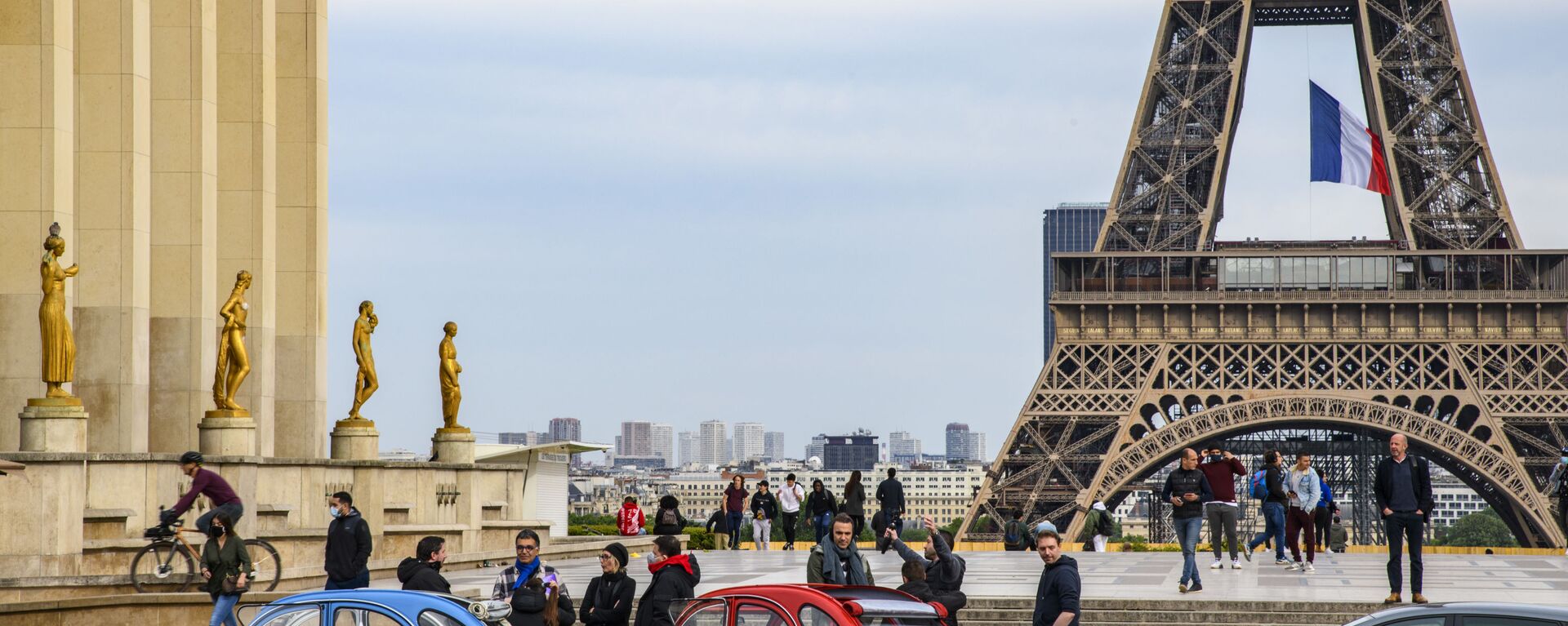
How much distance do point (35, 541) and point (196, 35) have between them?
38.0 feet

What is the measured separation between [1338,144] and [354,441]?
149 feet

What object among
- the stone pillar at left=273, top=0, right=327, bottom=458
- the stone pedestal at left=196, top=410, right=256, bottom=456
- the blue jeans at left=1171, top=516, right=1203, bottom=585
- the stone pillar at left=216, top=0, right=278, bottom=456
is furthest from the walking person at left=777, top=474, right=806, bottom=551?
the blue jeans at left=1171, top=516, right=1203, bottom=585

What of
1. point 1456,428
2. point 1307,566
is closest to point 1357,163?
point 1456,428

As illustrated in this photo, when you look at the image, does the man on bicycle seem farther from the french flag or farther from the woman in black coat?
the french flag

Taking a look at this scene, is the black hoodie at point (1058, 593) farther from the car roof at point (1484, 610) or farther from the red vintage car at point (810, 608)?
the car roof at point (1484, 610)

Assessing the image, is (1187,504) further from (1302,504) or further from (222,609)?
(222,609)

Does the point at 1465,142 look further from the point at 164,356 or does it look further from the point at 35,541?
the point at 35,541

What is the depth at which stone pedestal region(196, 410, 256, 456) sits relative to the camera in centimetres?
2903

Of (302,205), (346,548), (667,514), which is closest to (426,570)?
(346,548)

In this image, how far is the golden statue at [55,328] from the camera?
24672 mm

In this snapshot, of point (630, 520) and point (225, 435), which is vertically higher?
point (225, 435)

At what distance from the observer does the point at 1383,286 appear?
71125mm

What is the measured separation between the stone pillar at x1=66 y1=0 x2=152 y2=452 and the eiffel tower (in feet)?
123

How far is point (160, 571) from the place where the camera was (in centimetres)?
2306
